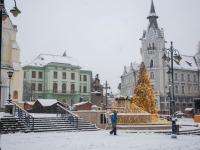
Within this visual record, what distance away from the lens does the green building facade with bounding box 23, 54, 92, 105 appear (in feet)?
240


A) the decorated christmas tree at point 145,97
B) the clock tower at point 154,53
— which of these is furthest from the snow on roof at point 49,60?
the decorated christmas tree at point 145,97

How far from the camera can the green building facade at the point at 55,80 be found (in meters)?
73.2

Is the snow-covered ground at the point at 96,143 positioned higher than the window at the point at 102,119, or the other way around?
the window at the point at 102,119

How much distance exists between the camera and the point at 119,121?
29453 millimetres

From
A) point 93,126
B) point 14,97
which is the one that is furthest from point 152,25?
point 93,126

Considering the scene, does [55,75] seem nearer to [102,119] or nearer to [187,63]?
[187,63]

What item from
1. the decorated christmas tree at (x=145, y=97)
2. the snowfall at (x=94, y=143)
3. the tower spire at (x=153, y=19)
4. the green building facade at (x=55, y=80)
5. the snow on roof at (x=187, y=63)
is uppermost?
the tower spire at (x=153, y=19)

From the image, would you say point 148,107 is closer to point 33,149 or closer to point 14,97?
point 14,97

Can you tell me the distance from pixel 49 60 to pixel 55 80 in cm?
528

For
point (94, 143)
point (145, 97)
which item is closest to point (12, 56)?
point (145, 97)

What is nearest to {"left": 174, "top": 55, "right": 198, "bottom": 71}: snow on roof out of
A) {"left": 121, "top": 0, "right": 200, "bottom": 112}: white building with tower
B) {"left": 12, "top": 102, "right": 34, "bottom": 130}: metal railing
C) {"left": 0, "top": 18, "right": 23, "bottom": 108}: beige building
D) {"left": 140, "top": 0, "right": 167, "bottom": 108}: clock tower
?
{"left": 121, "top": 0, "right": 200, "bottom": 112}: white building with tower

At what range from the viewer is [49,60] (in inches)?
2995

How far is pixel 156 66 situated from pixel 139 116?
5279 centimetres

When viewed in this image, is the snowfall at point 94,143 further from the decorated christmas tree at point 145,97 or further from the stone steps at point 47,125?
the decorated christmas tree at point 145,97
